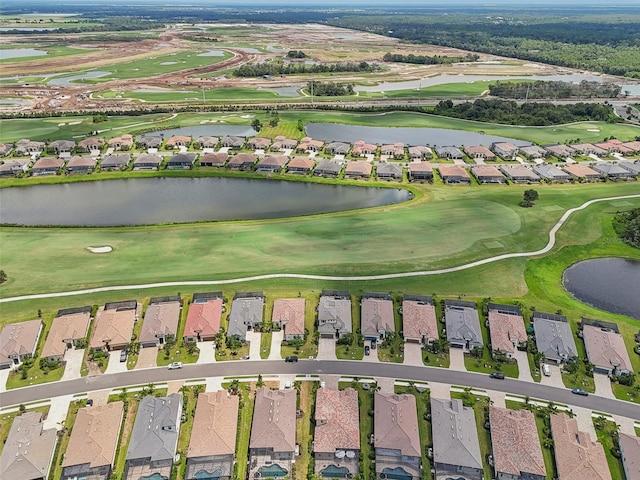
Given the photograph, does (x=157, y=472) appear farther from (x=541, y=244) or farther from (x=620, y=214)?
(x=620, y=214)

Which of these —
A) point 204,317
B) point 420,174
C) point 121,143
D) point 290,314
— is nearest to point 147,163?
point 121,143

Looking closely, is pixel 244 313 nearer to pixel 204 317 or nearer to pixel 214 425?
pixel 204 317

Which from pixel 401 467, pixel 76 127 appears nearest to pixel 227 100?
pixel 76 127

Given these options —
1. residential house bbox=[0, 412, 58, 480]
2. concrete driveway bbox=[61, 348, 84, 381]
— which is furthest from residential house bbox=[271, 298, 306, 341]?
residential house bbox=[0, 412, 58, 480]

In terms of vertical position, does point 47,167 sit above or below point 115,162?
below

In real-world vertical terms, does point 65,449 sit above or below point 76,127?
below

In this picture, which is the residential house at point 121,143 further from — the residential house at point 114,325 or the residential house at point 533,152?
the residential house at point 533,152
